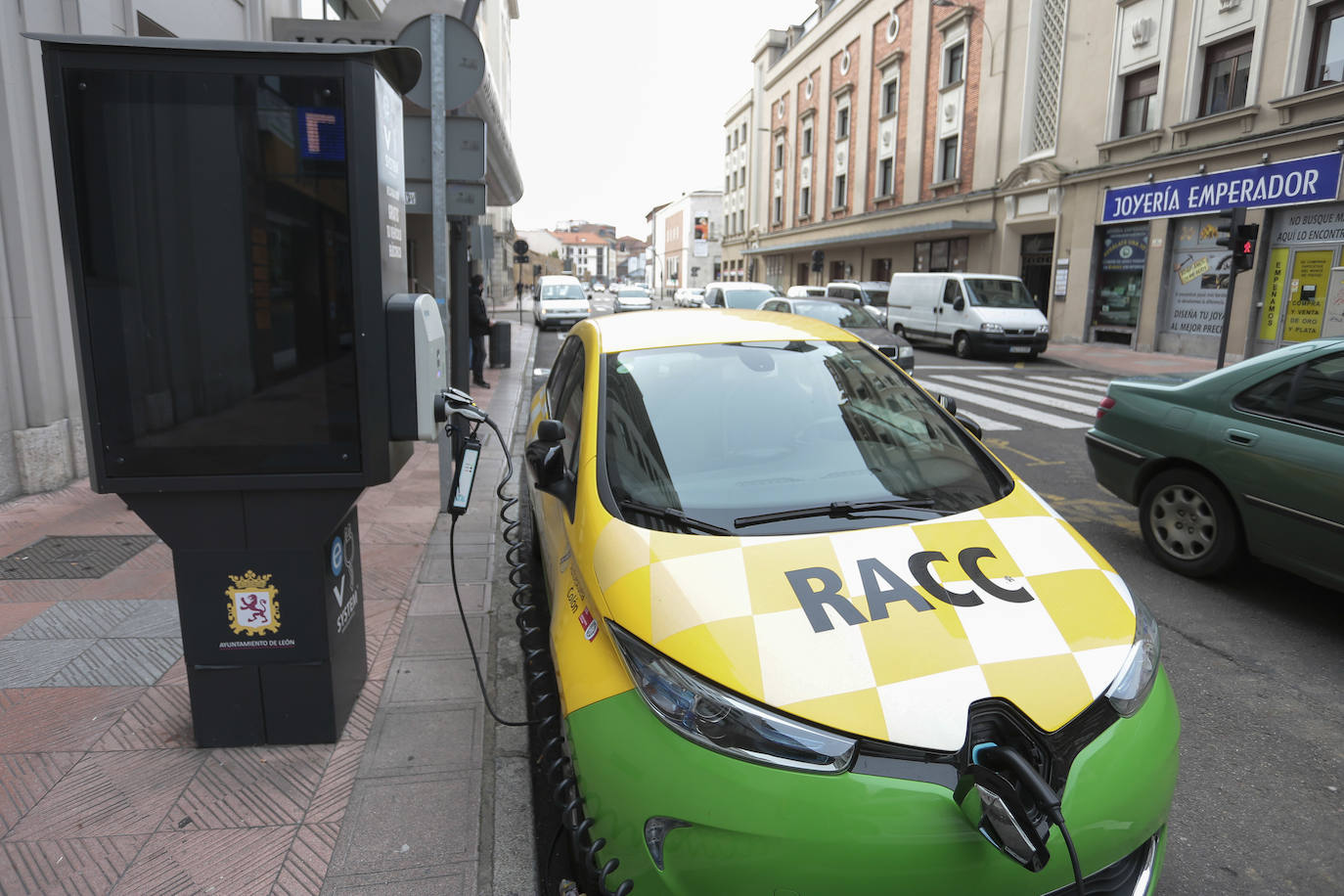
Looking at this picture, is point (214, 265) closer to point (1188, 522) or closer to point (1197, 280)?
point (1188, 522)

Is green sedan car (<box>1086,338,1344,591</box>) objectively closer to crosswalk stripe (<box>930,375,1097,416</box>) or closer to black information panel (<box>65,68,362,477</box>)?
black information panel (<box>65,68,362,477</box>)

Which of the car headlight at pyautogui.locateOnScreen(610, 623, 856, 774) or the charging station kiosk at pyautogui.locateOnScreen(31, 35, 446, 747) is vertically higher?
the charging station kiosk at pyautogui.locateOnScreen(31, 35, 446, 747)

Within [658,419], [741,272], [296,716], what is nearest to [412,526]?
[296,716]

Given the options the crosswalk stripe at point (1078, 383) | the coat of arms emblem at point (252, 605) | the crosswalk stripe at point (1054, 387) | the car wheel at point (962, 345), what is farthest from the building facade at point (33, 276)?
the car wheel at point (962, 345)

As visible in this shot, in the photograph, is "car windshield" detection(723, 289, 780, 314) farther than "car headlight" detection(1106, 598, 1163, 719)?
Yes

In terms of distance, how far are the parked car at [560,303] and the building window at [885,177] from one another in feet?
49.9

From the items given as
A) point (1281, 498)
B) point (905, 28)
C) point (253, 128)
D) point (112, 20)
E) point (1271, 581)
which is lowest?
point (1271, 581)

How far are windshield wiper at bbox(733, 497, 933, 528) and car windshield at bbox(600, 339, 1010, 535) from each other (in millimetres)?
17

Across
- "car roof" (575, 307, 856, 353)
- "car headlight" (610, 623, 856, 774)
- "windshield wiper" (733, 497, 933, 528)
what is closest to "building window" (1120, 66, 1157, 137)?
"car roof" (575, 307, 856, 353)

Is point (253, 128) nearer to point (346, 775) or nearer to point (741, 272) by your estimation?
point (346, 775)

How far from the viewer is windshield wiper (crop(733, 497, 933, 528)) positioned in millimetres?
2611

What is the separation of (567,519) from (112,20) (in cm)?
622

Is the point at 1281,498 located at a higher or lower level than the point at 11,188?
lower

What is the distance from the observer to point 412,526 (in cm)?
584
